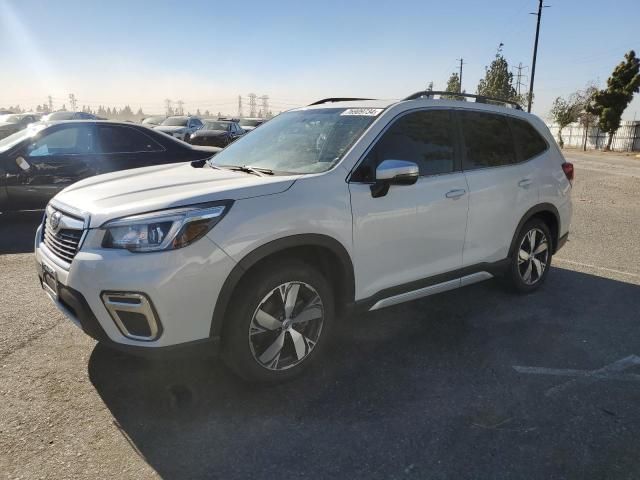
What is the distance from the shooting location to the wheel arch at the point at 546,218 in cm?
446

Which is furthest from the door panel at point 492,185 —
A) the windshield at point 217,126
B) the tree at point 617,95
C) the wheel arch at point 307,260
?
the tree at point 617,95

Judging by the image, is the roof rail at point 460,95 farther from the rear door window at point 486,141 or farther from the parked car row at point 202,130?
the parked car row at point 202,130

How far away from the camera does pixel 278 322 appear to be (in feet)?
9.89

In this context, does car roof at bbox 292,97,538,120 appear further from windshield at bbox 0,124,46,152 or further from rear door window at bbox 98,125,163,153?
windshield at bbox 0,124,46,152

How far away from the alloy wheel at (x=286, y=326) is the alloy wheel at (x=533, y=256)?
2.39 meters

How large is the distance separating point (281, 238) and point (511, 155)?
2.58 metres

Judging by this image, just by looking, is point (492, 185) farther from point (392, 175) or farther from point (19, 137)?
point (19, 137)

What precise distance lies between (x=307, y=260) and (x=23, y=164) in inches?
219

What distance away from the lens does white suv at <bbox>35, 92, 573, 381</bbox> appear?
2611mm

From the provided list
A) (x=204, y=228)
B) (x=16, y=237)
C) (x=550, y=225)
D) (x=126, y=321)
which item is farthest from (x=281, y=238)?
(x=16, y=237)

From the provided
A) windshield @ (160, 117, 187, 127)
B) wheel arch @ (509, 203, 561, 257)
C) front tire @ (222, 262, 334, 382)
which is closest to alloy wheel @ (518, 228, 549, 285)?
wheel arch @ (509, 203, 561, 257)

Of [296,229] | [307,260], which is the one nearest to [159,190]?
[296,229]

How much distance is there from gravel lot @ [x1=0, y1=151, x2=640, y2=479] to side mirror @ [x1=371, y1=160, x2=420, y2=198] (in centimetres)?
120

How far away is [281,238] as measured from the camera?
2.88 m
